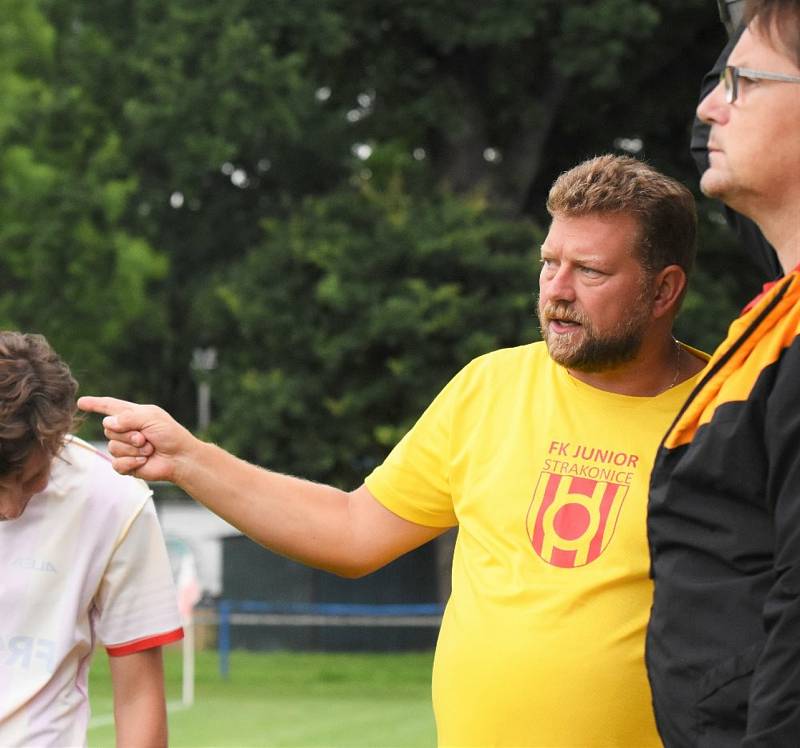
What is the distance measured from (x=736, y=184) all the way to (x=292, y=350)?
66.1 ft

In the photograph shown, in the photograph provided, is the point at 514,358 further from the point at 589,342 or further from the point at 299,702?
the point at 299,702

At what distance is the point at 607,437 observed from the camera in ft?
11.1

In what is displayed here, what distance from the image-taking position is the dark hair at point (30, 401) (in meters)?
3.39

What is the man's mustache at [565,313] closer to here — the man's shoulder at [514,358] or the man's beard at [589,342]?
the man's beard at [589,342]

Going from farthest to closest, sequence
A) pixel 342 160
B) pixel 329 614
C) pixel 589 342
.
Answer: pixel 342 160
pixel 329 614
pixel 589 342

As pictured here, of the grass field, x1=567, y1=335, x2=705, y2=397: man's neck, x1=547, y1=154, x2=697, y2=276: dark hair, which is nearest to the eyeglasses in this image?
x1=547, y1=154, x2=697, y2=276: dark hair

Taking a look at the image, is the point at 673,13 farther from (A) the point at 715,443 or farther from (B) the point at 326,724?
(A) the point at 715,443

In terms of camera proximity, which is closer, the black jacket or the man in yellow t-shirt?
the black jacket

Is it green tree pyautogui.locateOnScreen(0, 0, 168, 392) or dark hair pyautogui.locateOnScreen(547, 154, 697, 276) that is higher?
dark hair pyautogui.locateOnScreen(547, 154, 697, 276)

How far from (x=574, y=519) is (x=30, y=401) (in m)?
1.26

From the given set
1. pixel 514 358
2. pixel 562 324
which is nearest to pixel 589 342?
pixel 562 324

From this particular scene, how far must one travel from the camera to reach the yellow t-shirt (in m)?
3.23

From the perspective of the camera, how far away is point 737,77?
260 centimetres

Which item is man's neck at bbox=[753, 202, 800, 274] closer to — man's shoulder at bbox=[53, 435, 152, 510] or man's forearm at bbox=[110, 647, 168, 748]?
man's shoulder at bbox=[53, 435, 152, 510]
